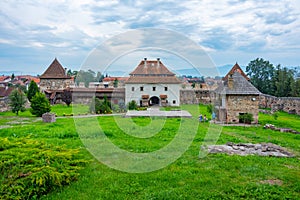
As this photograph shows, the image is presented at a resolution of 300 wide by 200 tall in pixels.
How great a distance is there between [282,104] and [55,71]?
3156cm

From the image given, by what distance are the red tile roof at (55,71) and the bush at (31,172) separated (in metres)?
35.3

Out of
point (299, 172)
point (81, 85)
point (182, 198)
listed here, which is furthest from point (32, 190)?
point (81, 85)

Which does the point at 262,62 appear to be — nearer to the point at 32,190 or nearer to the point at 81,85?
Result: the point at 81,85

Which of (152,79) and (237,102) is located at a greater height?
(152,79)

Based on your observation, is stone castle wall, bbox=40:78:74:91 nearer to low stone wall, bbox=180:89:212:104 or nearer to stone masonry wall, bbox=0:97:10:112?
stone masonry wall, bbox=0:97:10:112

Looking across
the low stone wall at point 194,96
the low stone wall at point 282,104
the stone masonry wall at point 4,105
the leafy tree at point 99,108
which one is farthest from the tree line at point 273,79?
the stone masonry wall at point 4,105

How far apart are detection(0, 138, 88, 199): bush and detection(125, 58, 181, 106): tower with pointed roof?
2558 centimetres

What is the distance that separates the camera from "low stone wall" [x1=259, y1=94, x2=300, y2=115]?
28534mm

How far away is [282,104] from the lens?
31.1 metres

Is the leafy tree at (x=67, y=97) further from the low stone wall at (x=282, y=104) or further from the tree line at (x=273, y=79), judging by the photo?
the tree line at (x=273, y=79)

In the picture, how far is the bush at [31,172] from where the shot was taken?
513cm

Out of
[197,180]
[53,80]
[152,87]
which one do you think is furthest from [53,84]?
[197,180]

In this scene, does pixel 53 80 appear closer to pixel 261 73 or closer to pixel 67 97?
pixel 67 97

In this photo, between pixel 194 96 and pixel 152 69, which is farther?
pixel 194 96
